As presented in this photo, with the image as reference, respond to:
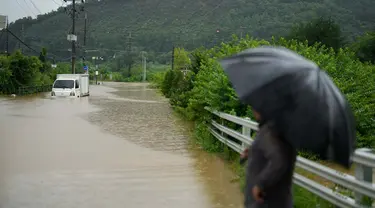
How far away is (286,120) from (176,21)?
427 feet

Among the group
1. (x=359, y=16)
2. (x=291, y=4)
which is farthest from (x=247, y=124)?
(x=291, y=4)

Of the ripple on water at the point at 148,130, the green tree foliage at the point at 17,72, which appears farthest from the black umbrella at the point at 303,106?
the green tree foliage at the point at 17,72

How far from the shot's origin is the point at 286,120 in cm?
338

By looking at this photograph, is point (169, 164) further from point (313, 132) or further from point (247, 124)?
point (313, 132)

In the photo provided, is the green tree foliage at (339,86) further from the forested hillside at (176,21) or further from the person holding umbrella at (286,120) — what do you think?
the forested hillside at (176,21)

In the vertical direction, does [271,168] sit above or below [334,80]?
below

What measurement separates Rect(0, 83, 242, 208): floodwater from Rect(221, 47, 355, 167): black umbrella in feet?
11.7

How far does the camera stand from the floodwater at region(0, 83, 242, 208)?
277 inches

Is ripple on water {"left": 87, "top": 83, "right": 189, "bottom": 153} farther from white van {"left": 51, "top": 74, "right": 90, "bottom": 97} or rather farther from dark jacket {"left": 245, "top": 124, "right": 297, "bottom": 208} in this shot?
white van {"left": 51, "top": 74, "right": 90, "bottom": 97}

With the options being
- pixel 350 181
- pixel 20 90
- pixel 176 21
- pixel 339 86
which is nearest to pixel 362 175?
pixel 350 181

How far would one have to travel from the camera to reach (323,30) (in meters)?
36.2

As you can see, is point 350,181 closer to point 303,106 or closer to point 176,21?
point 303,106

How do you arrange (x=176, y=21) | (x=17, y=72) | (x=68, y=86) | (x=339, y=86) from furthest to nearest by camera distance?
(x=176, y=21) < (x=17, y=72) < (x=68, y=86) < (x=339, y=86)

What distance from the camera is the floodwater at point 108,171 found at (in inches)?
277
